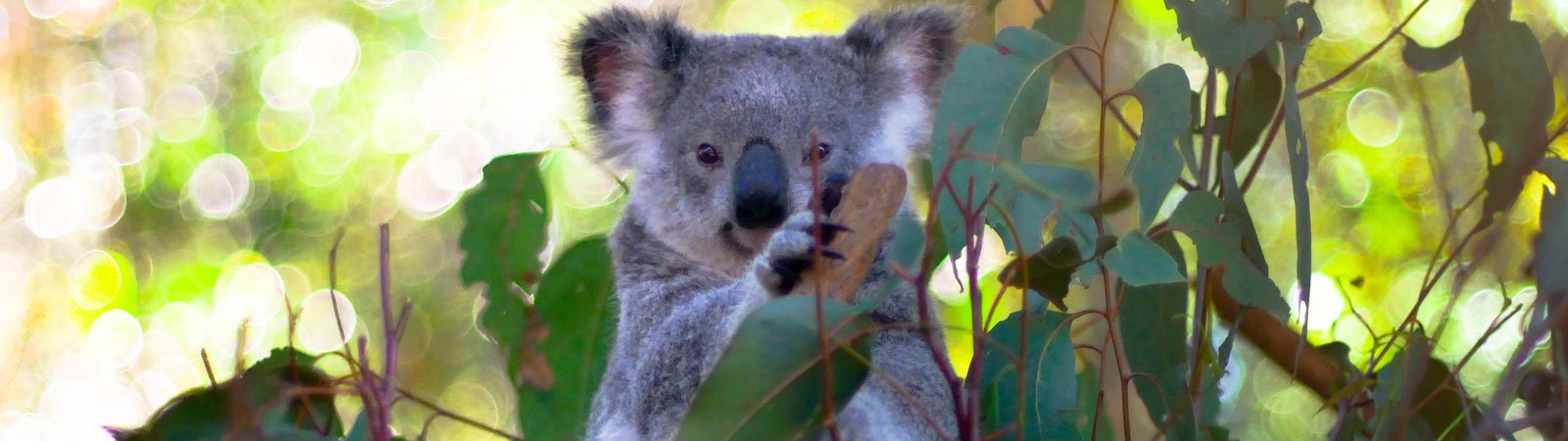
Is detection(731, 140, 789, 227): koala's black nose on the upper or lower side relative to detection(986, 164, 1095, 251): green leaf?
upper

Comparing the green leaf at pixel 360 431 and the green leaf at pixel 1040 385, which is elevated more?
the green leaf at pixel 1040 385

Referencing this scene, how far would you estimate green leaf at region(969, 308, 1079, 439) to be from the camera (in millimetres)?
1652

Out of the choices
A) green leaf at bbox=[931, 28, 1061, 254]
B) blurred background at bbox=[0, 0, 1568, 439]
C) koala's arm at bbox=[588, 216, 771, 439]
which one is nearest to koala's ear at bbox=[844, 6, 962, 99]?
koala's arm at bbox=[588, 216, 771, 439]

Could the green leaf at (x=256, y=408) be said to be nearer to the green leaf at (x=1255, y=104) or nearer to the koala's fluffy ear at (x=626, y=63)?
the koala's fluffy ear at (x=626, y=63)

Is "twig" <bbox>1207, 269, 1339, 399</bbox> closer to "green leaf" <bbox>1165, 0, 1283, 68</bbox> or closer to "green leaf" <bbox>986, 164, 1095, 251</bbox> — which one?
"green leaf" <bbox>1165, 0, 1283, 68</bbox>

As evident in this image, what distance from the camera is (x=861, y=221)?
1.36 m

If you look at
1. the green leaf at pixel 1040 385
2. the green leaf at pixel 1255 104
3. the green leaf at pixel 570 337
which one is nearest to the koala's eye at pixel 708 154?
the green leaf at pixel 570 337

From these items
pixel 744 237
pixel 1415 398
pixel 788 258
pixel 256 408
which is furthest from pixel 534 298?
pixel 1415 398

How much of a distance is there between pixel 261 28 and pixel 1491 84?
7744 mm

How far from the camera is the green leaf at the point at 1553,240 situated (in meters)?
1.51

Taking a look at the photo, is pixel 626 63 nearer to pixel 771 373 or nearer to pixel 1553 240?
pixel 771 373

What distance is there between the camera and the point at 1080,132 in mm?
5344

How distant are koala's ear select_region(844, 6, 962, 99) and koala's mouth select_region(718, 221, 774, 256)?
1.53 feet

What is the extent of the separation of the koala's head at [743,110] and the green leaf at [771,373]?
0.74 meters
